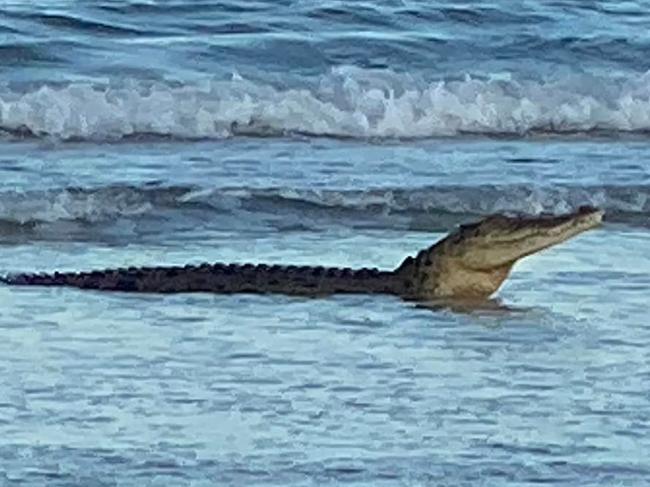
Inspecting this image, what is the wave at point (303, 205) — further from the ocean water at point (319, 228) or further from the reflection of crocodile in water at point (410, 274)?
the reflection of crocodile in water at point (410, 274)

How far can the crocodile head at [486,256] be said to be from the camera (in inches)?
328

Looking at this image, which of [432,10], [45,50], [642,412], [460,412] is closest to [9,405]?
[460,412]

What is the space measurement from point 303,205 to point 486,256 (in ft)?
4.78

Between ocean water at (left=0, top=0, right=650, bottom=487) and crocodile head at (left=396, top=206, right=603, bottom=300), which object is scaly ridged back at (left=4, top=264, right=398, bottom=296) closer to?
ocean water at (left=0, top=0, right=650, bottom=487)

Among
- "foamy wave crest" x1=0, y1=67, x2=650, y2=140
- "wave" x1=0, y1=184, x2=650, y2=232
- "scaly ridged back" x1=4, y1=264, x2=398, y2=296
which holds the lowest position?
"foamy wave crest" x1=0, y1=67, x2=650, y2=140

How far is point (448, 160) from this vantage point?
1113cm

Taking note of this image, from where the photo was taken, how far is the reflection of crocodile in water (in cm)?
808

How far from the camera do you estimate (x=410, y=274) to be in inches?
328

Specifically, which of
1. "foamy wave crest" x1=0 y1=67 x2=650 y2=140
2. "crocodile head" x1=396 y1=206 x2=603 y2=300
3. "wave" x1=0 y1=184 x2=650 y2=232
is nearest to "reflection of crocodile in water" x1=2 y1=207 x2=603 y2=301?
"crocodile head" x1=396 y1=206 x2=603 y2=300

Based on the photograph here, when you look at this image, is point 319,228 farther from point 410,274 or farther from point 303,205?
point 410,274

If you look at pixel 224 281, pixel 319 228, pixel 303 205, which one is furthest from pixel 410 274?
pixel 303 205

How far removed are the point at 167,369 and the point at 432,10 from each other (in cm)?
827

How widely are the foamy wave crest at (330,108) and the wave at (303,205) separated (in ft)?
5.99

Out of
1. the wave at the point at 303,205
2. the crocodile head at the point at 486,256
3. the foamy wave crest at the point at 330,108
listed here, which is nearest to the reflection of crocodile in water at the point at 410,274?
the crocodile head at the point at 486,256
